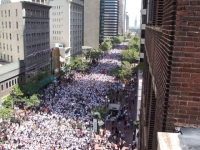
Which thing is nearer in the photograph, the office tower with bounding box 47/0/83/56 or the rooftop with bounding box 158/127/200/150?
the rooftop with bounding box 158/127/200/150

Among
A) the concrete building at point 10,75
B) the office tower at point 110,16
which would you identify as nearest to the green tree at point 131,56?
the concrete building at point 10,75

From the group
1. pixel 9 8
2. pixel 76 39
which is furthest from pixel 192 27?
pixel 76 39

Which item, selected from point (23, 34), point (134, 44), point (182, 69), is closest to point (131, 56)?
point (134, 44)

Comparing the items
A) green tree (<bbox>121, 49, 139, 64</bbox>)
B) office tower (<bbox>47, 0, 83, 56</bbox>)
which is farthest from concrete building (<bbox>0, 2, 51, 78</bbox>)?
green tree (<bbox>121, 49, 139, 64</bbox>)

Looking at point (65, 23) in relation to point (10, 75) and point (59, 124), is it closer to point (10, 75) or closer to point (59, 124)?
point (10, 75)

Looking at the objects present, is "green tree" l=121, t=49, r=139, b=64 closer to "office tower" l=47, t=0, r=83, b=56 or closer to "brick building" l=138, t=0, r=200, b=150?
"office tower" l=47, t=0, r=83, b=56

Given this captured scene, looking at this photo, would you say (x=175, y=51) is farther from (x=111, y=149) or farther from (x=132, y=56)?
(x=132, y=56)
